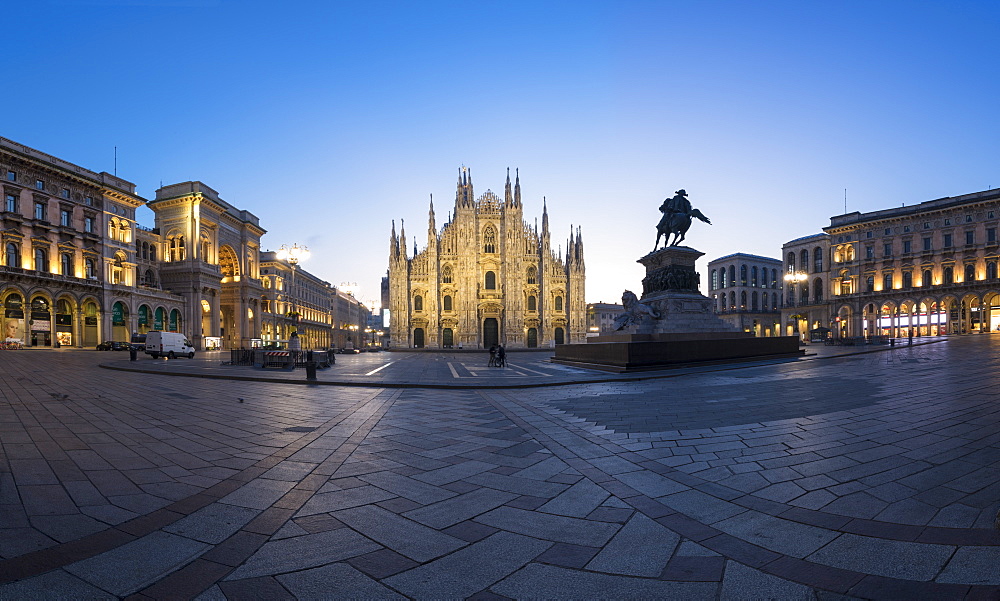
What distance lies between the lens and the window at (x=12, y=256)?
3628cm

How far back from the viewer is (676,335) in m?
19.7

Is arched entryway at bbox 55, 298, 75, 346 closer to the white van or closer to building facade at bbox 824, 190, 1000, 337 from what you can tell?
the white van

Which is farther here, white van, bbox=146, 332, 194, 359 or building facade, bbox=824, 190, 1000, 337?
building facade, bbox=824, 190, 1000, 337

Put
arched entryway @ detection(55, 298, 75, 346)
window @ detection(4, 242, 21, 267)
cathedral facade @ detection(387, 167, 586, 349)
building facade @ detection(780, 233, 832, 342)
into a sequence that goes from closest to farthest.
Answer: window @ detection(4, 242, 21, 267) → arched entryway @ detection(55, 298, 75, 346) → cathedral facade @ detection(387, 167, 586, 349) → building facade @ detection(780, 233, 832, 342)

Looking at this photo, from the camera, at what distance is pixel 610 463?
5.09m

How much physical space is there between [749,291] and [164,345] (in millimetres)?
86383

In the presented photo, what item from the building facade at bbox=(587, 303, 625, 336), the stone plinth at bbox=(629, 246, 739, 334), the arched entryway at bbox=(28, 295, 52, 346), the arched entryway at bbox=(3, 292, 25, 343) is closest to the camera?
the stone plinth at bbox=(629, 246, 739, 334)

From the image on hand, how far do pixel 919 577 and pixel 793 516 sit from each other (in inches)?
37.9

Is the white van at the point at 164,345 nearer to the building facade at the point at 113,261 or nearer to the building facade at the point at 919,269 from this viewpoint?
the building facade at the point at 113,261

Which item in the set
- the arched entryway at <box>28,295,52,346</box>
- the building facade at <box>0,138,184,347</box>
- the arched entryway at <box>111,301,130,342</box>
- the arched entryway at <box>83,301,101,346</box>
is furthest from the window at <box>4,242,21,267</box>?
the arched entryway at <box>111,301,130,342</box>

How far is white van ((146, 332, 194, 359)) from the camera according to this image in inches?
1149

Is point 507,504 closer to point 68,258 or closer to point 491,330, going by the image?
point 68,258

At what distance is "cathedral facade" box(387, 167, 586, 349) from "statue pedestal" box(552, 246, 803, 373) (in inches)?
1460

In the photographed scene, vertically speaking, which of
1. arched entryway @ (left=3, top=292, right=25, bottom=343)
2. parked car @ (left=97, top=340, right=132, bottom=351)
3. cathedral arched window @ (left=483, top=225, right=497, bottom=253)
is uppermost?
cathedral arched window @ (left=483, top=225, right=497, bottom=253)
